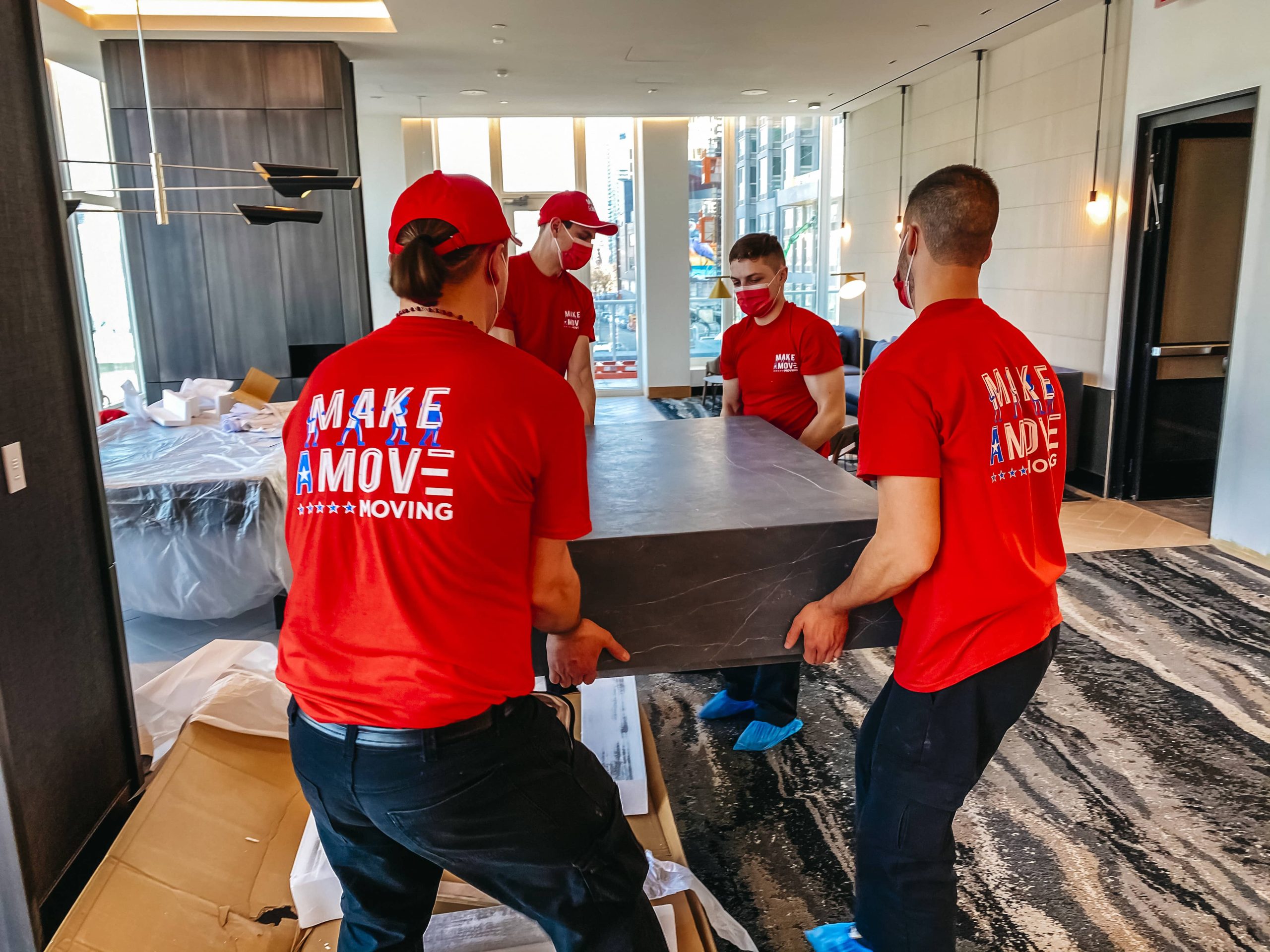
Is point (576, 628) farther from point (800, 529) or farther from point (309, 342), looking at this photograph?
point (309, 342)

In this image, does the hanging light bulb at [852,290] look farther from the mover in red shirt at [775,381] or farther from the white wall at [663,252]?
the mover in red shirt at [775,381]

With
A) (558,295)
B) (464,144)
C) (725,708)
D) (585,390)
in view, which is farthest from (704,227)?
(725,708)

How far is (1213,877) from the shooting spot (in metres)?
2.23

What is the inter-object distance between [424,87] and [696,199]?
12.6ft

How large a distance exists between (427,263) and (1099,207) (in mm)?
5706

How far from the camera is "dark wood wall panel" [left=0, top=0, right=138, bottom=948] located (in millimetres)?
1735

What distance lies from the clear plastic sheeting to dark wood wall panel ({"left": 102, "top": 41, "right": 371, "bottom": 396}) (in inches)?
118

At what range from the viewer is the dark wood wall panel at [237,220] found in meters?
6.16

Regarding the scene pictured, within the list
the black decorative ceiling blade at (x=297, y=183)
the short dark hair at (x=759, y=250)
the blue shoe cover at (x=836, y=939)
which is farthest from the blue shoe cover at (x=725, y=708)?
the black decorative ceiling blade at (x=297, y=183)

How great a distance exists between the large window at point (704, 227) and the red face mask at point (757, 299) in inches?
307

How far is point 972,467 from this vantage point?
150 centimetres

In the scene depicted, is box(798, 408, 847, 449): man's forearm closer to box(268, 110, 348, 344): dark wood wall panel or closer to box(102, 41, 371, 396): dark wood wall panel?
box(102, 41, 371, 396): dark wood wall panel

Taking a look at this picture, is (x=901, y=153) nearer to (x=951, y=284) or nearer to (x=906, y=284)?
(x=906, y=284)

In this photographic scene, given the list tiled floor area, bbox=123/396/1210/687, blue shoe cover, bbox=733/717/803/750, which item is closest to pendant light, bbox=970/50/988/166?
tiled floor area, bbox=123/396/1210/687
